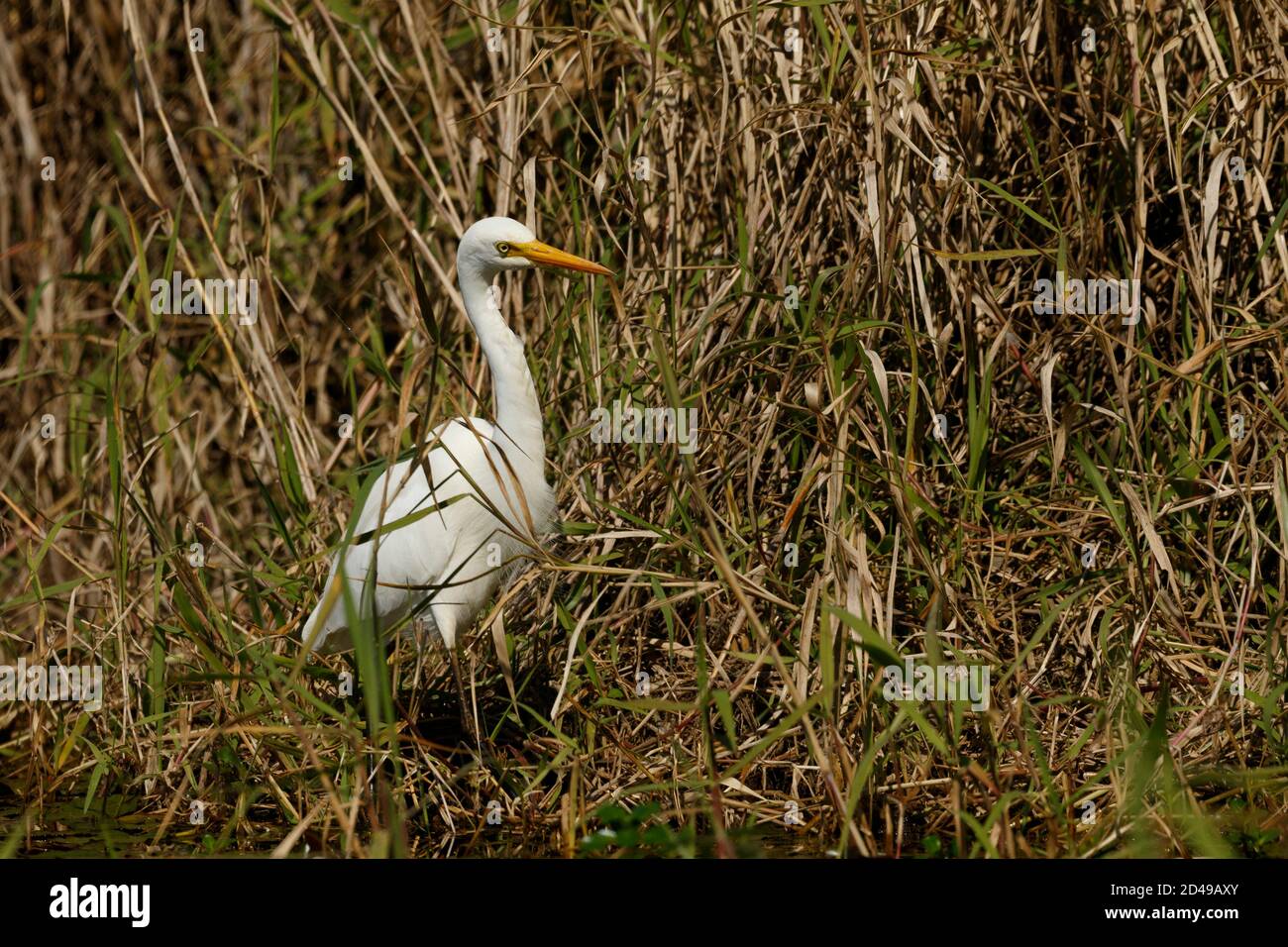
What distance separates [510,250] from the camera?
125 inches

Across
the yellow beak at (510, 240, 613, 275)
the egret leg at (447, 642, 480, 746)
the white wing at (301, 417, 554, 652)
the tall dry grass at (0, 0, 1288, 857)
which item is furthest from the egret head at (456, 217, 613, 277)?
the egret leg at (447, 642, 480, 746)

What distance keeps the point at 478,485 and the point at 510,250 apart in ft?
1.83

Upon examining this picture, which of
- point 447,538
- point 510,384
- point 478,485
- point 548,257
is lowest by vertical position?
point 447,538

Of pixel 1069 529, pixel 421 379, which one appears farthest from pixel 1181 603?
pixel 421 379

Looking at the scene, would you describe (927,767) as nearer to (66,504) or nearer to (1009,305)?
(1009,305)

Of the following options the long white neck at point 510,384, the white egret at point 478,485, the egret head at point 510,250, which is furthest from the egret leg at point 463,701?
the egret head at point 510,250

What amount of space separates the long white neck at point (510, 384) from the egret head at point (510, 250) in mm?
58

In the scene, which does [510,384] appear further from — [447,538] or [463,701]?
[463,701]

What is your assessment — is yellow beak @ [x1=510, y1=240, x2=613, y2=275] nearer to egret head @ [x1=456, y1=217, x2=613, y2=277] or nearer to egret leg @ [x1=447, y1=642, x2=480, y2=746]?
egret head @ [x1=456, y1=217, x2=613, y2=277]

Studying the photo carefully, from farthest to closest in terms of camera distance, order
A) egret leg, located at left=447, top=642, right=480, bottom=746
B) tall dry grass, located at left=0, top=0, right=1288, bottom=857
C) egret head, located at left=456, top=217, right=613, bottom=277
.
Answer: egret head, located at left=456, top=217, right=613, bottom=277, egret leg, located at left=447, top=642, right=480, bottom=746, tall dry grass, located at left=0, top=0, right=1288, bottom=857

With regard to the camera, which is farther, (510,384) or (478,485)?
(510,384)

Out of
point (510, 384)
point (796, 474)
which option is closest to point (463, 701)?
point (510, 384)

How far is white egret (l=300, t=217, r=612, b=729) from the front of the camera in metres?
3.17

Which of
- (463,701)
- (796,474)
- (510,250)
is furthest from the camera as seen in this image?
(796,474)
